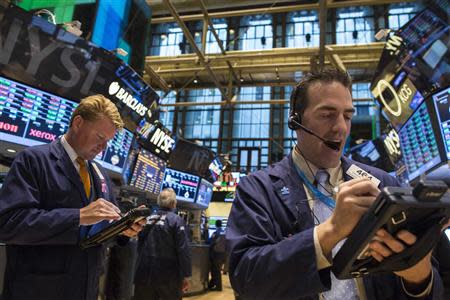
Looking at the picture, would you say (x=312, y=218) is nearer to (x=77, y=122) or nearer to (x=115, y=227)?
(x=115, y=227)

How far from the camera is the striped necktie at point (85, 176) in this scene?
6.78 ft

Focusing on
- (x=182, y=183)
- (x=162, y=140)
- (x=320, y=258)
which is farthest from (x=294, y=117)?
(x=182, y=183)

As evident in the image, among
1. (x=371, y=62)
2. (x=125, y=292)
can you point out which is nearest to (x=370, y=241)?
(x=125, y=292)

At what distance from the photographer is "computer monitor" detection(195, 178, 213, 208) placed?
32.1 ft

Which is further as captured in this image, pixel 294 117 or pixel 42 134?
pixel 42 134

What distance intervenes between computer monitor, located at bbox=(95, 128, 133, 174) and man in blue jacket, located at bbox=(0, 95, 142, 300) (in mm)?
3231

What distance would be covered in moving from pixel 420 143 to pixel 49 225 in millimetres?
4501

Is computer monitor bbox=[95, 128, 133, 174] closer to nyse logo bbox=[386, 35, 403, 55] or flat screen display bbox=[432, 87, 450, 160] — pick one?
nyse logo bbox=[386, 35, 403, 55]

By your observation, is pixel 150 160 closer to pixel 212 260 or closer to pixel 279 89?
pixel 212 260

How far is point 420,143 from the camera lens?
4.79 m

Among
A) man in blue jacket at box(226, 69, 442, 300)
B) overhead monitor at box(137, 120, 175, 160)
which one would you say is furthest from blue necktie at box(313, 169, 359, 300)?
overhead monitor at box(137, 120, 175, 160)

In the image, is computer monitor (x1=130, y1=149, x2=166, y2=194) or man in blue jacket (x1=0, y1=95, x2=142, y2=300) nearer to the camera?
man in blue jacket (x1=0, y1=95, x2=142, y2=300)

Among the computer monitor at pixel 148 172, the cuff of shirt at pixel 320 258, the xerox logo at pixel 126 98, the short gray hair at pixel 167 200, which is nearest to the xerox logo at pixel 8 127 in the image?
the xerox logo at pixel 126 98

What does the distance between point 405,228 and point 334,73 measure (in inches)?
28.9
